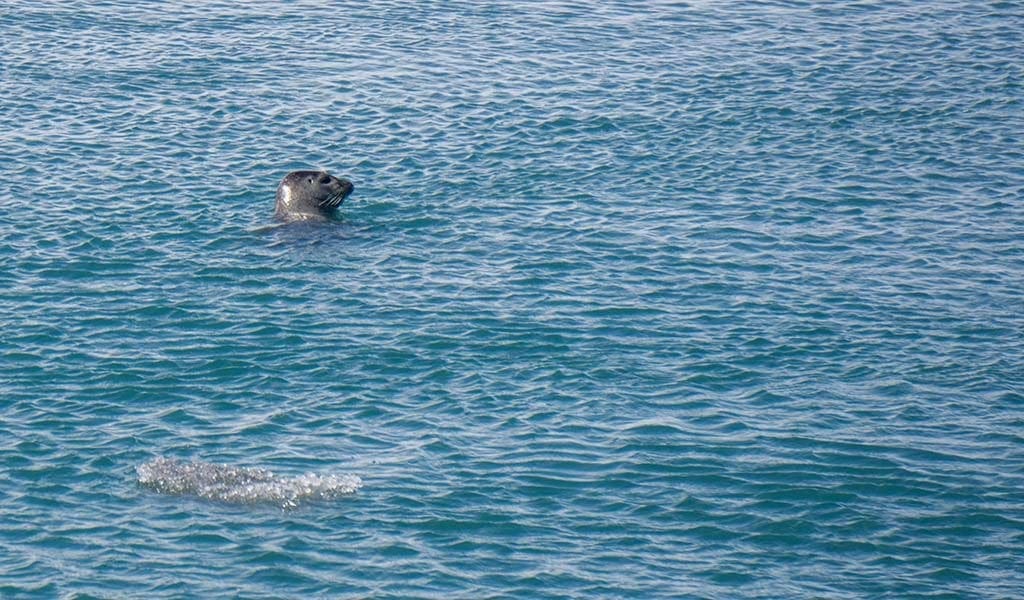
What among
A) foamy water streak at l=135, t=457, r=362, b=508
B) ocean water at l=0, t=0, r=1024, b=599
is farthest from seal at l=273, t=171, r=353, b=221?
foamy water streak at l=135, t=457, r=362, b=508

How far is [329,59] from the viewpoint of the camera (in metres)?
45.3

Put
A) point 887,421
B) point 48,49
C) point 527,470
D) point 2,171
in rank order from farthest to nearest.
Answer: point 48,49
point 2,171
point 887,421
point 527,470

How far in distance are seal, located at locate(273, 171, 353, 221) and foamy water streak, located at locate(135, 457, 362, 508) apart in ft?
37.3

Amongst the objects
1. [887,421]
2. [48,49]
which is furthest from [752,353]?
[48,49]

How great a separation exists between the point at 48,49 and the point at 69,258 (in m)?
15.3

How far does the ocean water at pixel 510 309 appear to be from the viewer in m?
22.0

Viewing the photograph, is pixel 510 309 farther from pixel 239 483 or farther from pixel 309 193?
pixel 239 483

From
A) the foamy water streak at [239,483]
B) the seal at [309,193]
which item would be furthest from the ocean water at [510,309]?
the seal at [309,193]

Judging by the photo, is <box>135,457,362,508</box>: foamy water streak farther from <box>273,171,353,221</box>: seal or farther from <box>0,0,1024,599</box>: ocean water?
<box>273,171,353,221</box>: seal

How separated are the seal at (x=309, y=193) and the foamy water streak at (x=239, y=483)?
11.4 metres

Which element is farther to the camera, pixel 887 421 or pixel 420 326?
pixel 420 326

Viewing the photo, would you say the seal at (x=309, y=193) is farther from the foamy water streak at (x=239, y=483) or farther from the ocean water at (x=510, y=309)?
the foamy water streak at (x=239, y=483)

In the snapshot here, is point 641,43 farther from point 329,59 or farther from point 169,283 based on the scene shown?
point 169,283

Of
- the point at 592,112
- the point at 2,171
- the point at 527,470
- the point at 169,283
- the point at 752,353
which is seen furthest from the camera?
the point at 592,112
